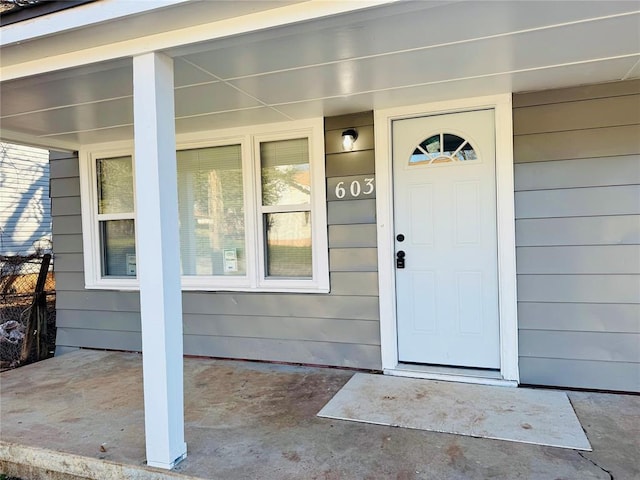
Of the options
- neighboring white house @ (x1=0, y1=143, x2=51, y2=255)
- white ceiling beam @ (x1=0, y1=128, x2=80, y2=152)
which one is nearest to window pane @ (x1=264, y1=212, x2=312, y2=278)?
white ceiling beam @ (x1=0, y1=128, x2=80, y2=152)

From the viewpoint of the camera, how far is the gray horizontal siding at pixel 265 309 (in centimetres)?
344

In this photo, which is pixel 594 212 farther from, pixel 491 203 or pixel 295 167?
pixel 295 167

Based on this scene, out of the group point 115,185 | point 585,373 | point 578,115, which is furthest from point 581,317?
point 115,185

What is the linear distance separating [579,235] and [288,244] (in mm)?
2219

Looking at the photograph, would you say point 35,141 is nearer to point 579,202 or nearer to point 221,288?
point 221,288

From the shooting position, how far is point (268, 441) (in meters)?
2.36

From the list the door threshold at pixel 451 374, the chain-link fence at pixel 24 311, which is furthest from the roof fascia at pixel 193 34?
the chain-link fence at pixel 24 311

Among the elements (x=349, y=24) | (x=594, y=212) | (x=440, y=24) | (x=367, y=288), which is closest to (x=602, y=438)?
(x=594, y=212)

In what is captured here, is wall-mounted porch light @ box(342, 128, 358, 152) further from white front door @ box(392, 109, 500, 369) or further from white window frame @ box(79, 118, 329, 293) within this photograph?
white front door @ box(392, 109, 500, 369)

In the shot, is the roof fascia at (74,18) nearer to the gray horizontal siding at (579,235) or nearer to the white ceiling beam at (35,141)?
the white ceiling beam at (35,141)

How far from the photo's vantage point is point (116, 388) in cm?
327

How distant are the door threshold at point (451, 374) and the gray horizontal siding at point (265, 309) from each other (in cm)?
21

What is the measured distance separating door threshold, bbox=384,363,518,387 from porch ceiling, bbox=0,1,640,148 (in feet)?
6.63

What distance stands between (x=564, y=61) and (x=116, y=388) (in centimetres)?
378
